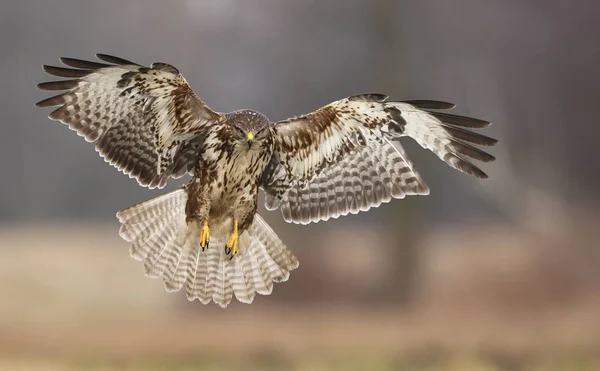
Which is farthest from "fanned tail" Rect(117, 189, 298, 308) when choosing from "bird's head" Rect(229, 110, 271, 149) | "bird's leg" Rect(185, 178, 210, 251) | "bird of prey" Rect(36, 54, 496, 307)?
"bird's head" Rect(229, 110, 271, 149)

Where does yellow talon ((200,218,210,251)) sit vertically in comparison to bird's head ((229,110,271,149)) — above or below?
below

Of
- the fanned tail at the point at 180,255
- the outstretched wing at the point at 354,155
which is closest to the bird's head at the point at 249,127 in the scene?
the outstretched wing at the point at 354,155

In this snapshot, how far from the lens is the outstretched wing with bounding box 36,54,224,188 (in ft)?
7.56

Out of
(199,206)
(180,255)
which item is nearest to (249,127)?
(199,206)

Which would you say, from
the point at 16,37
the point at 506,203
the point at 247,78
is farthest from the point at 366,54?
the point at 16,37

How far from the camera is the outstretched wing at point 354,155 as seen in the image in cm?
253

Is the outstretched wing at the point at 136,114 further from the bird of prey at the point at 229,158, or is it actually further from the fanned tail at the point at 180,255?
the fanned tail at the point at 180,255

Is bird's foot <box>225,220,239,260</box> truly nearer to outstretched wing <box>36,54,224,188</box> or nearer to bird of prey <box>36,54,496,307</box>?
bird of prey <box>36,54,496,307</box>

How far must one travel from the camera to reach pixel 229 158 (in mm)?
2436

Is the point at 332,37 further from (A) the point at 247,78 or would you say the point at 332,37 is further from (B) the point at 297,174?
(B) the point at 297,174

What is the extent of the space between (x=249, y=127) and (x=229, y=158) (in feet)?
0.52

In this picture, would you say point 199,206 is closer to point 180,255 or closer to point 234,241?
point 234,241

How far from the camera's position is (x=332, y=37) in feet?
14.0

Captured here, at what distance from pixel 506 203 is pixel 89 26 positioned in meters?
2.70
